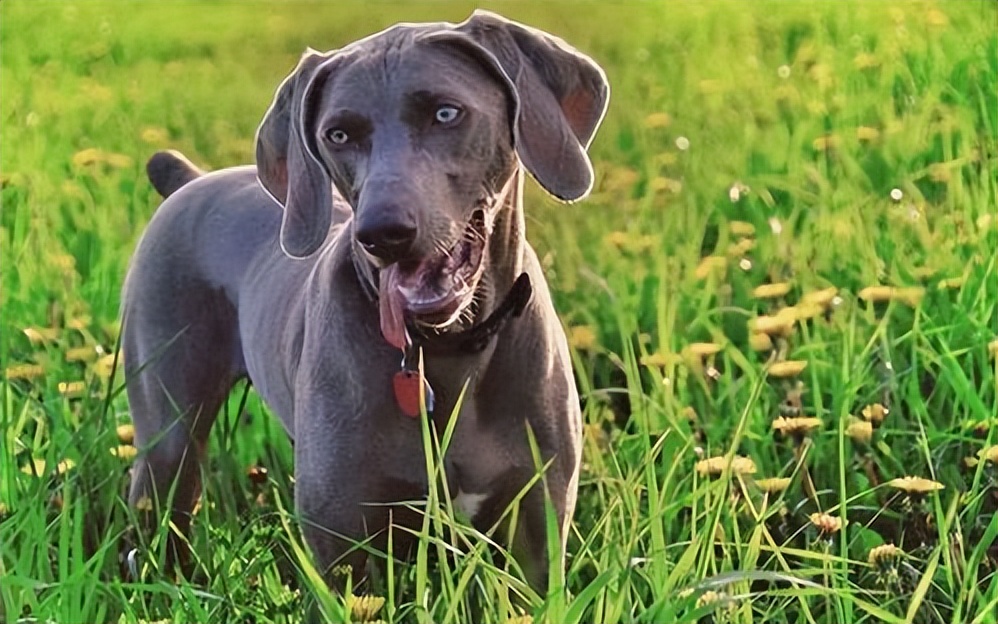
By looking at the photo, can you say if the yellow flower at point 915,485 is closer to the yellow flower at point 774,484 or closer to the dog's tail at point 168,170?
the yellow flower at point 774,484

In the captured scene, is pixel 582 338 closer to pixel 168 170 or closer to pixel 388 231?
pixel 168 170

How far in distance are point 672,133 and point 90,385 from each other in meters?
2.19

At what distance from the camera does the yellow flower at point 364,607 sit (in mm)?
2371

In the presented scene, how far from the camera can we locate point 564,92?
2.61 meters

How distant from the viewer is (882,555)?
8.67 ft

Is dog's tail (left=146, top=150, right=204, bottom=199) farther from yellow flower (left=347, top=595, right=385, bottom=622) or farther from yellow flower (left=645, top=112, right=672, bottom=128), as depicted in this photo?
yellow flower (left=645, top=112, right=672, bottom=128)

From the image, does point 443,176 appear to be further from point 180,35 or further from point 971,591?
point 180,35

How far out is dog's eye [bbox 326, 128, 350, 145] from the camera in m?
2.48

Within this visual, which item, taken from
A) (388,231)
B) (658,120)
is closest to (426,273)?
(388,231)

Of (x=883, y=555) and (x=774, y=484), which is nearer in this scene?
(x=883, y=555)

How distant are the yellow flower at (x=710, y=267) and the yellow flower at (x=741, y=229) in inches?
7.6

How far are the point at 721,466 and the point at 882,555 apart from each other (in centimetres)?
33

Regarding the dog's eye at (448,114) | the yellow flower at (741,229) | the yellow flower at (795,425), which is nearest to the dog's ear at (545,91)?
the dog's eye at (448,114)

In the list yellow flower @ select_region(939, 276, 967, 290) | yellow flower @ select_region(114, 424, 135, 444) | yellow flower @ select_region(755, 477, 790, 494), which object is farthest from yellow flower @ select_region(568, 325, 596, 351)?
yellow flower @ select_region(114, 424, 135, 444)
